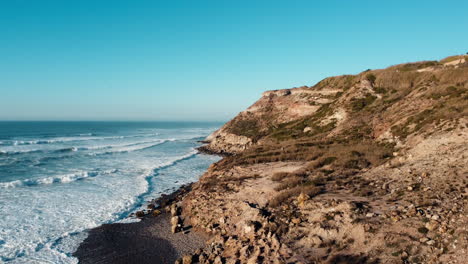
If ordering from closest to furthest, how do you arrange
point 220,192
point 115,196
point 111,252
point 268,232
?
point 268,232, point 111,252, point 220,192, point 115,196

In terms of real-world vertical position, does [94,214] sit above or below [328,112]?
below

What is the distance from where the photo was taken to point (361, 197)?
48.3ft

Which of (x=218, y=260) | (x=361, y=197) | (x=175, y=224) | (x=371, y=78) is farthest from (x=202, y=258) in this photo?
(x=371, y=78)

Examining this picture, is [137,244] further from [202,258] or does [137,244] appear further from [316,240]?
[316,240]

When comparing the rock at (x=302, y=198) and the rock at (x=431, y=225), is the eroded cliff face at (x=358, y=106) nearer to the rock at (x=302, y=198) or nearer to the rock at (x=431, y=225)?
the rock at (x=302, y=198)

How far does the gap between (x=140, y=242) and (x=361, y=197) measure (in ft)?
40.5

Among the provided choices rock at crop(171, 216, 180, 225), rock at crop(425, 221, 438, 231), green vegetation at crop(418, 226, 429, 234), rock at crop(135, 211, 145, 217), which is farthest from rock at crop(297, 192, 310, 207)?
rock at crop(135, 211, 145, 217)

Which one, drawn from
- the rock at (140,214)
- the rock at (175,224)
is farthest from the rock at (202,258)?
the rock at (140,214)

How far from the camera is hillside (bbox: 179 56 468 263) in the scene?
1090 cm

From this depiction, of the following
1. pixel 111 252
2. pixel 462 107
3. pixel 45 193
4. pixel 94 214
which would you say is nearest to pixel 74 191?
pixel 45 193

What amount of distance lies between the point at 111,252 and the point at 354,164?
16.3 meters

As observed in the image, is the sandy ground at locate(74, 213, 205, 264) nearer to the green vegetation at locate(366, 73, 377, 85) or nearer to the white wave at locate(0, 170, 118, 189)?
the white wave at locate(0, 170, 118, 189)

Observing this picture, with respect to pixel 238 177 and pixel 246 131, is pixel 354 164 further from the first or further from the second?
pixel 246 131

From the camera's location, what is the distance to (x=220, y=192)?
2031cm
